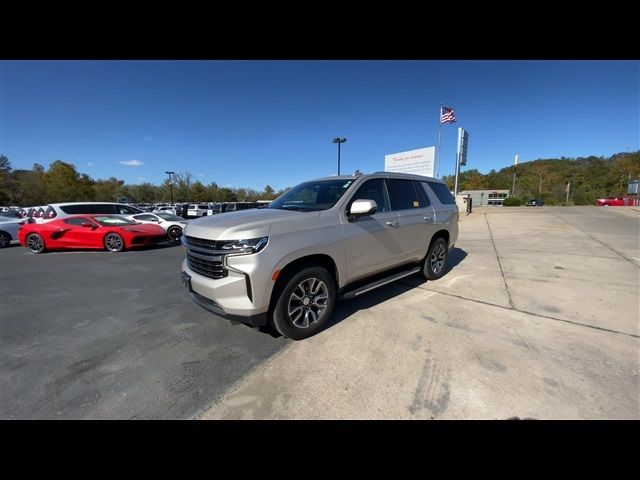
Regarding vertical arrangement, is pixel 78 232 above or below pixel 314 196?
below

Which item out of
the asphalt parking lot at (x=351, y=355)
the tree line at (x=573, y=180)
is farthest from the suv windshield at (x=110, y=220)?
the tree line at (x=573, y=180)

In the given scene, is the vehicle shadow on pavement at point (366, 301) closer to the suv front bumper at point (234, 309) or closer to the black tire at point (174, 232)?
the suv front bumper at point (234, 309)

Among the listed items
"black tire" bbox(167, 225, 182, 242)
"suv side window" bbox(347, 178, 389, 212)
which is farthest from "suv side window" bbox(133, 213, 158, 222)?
"suv side window" bbox(347, 178, 389, 212)

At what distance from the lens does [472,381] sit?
2.13 m

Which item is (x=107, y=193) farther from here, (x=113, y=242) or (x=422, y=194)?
(x=422, y=194)

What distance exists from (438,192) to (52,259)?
1067cm

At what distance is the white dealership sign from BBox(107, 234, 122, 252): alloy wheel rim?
18.6m

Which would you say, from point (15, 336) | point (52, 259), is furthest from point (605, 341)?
point (52, 259)

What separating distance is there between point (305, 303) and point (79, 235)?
31.0ft

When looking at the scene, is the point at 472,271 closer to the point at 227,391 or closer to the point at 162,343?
the point at 227,391

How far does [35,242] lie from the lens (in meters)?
8.30

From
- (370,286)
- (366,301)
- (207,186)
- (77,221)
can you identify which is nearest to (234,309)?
(370,286)
